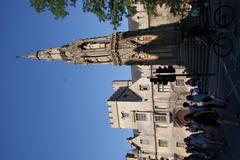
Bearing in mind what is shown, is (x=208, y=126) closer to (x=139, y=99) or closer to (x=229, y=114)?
(x=229, y=114)

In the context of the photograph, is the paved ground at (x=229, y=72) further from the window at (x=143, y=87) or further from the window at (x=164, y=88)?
the window at (x=143, y=87)

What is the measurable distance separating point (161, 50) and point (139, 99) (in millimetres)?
18181

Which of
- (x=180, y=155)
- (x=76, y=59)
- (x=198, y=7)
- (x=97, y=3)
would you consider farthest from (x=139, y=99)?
(x=198, y=7)

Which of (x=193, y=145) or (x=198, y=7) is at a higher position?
(x=198, y=7)

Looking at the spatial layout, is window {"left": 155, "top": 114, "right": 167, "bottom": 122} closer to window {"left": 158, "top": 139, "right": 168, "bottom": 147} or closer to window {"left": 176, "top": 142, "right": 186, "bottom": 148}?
window {"left": 158, "top": 139, "right": 168, "bottom": 147}

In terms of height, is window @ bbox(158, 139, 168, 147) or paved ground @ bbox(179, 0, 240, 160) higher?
paved ground @ bbox(179, 0, 240, 160)

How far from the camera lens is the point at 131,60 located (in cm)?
3316

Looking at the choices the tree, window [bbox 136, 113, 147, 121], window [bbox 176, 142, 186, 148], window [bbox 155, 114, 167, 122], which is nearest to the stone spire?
the tree

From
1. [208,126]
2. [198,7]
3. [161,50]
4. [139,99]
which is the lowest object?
[139,99]

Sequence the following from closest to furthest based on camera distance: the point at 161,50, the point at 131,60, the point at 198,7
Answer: the point at 198,7, the point at 161,50, the point at 131,60

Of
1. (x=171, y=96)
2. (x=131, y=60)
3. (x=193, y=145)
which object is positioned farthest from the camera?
(x=171, y=96)

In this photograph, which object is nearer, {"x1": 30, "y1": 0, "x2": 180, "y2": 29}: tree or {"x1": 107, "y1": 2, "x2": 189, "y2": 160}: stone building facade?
{"x1": 30, "y1": 0, "x2": 180, "y2": 29}: tree

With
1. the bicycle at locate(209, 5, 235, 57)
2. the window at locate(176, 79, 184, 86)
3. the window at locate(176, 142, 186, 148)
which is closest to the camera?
the bicycle at locate(209, 5, 235, 57)

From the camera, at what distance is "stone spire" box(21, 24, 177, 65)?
3070 centimetres
